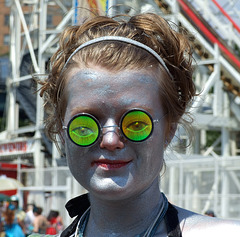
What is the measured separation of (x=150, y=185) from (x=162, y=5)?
46.7ft

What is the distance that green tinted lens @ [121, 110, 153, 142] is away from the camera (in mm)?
1645

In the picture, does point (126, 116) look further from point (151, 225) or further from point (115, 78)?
point (151, 225)

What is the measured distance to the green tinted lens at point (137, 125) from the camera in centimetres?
164

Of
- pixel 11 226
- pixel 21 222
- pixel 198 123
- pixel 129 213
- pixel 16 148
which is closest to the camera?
pixel 129 213

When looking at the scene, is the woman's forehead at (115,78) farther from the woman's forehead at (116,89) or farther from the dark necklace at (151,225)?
the dark necklace at (151,225)

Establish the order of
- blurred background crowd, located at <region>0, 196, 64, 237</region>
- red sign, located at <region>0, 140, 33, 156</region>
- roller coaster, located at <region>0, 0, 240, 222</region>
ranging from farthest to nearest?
1. red sign, located at <region>0, 140, 33, 156</region>
2. blurred background crowd, located at <region>0, 196, 64, 237</region>
3. roller coaster, located at <region>0, 0, 240, 222</region>

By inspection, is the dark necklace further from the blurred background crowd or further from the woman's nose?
the blurred background crowd

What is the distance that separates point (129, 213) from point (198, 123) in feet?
6.85

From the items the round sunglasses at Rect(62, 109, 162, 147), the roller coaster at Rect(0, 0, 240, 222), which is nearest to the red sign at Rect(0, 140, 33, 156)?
the roller coaster at Rect(0, 0, 240, 222)

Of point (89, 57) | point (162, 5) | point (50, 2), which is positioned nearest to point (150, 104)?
point (89, 57)

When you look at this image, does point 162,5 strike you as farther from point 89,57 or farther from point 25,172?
point 89,57

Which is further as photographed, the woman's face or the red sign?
the red sign

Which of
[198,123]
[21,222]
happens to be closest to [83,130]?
[198,123]

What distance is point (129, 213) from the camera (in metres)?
1.75
